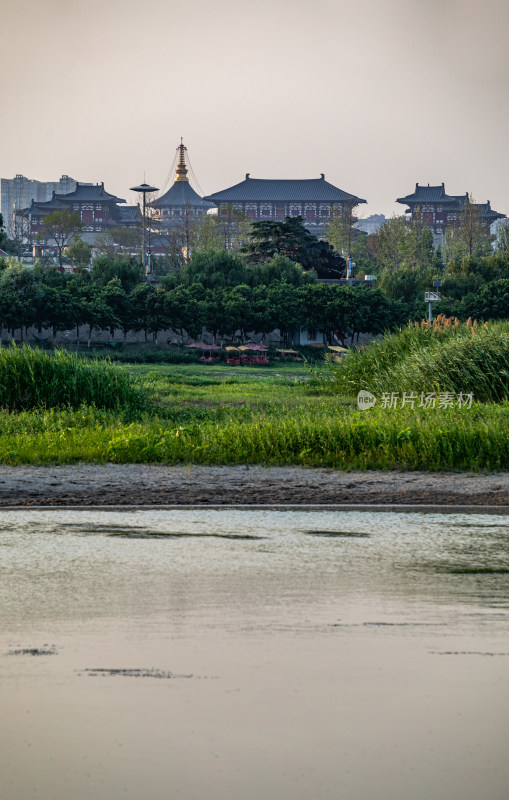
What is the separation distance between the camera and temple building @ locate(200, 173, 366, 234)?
88.5 metres

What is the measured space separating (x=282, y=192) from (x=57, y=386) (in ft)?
255

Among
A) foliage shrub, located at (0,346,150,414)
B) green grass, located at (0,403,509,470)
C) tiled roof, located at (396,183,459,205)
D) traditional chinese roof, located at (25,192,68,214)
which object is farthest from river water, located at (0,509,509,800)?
tiled roof, located at (396,183,459,205)

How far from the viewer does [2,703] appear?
11.2ft

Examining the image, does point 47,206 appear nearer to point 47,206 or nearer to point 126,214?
point 47,206

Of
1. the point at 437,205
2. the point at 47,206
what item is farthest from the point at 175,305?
the point at 437,205

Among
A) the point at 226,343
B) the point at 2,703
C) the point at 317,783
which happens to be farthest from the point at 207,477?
the point at 226,343

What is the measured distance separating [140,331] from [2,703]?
36.9 meters

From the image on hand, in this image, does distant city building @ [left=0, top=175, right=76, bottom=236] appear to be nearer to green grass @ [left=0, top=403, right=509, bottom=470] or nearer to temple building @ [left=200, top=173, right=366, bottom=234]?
temple building @ [left=200, top=173, right=366, bottom=234]

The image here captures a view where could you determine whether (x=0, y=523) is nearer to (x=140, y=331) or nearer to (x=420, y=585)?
(x=420, y=585)

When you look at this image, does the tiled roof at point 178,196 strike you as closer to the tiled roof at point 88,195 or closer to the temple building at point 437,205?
the tiled roof at point 88,195

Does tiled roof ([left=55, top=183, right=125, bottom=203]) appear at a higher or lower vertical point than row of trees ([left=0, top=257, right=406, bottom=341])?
higher

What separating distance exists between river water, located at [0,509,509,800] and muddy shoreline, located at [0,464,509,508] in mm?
1578

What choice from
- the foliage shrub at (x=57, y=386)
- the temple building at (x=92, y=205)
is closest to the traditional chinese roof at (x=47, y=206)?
the temple building at (x=92, y=205)

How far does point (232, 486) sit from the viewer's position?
868 centimetres
